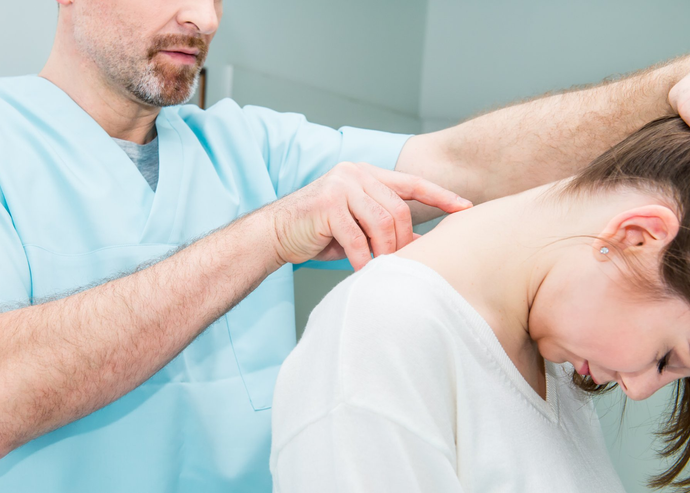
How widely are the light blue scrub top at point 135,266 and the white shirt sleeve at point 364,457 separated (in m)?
0.34

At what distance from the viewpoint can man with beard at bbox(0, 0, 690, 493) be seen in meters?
0.65

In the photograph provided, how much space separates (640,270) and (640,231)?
0.11 ft

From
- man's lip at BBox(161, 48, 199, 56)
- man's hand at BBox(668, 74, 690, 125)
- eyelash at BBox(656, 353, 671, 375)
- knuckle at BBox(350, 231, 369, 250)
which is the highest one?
man's hand at BBox(668, 74, 690, 125)

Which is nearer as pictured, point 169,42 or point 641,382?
point 641,382

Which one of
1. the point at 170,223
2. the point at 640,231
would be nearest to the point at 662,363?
the point at 640,231

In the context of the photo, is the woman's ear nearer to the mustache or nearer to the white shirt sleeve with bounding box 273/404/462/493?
the white shirt sleeve with bounding box 273/404/462/493

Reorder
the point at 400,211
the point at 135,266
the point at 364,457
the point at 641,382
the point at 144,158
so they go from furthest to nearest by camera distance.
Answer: the point at 144,158
the point at 135,266
the point at 400,211
the point at 641,382
the point at 364,457

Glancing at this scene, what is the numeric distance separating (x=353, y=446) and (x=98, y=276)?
46 centimetres

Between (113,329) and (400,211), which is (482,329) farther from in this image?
(113,329)

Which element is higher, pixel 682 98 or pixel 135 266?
pixel 682 98

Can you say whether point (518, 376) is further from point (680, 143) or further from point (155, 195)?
point (155, 195)

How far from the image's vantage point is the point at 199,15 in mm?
842

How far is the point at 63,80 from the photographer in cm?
85

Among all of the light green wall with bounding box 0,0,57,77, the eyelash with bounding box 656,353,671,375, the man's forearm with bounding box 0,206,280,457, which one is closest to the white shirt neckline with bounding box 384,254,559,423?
the eyelash with bounding box 656,353,671,375
